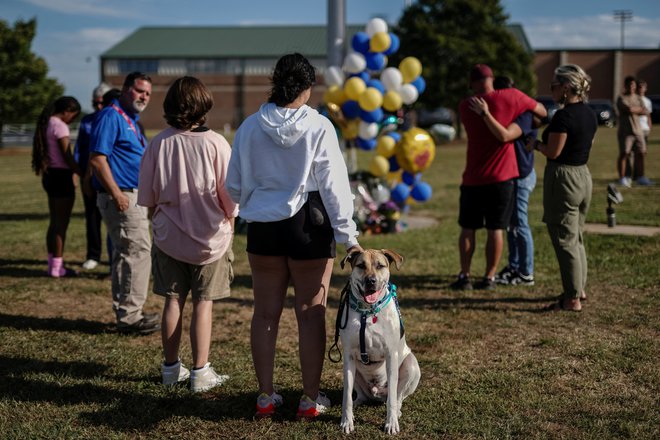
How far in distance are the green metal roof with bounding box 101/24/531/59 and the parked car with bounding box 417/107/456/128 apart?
2688cm

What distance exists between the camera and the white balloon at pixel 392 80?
989cm

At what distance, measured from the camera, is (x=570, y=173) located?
18.9 ft

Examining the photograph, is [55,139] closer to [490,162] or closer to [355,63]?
[355,63]

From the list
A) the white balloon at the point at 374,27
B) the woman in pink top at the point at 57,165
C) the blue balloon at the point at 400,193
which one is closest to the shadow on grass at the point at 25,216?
the woman in pink top at the point at 57,165

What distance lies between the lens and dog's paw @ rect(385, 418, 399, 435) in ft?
12.1

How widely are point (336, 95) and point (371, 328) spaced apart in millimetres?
6925

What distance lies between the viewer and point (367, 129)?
9.91m

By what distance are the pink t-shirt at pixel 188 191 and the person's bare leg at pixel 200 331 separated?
0.31 m

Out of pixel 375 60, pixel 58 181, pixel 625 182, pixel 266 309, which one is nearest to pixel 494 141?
pixel 266 309

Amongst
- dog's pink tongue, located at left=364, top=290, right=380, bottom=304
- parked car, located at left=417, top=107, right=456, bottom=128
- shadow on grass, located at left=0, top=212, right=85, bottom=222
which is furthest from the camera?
parked car, located at left=417, top=107, right=456, bottom=128

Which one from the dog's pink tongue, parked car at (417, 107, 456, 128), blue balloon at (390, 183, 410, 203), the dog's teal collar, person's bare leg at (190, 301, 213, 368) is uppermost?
parked car at (417, 107, 456, 128)

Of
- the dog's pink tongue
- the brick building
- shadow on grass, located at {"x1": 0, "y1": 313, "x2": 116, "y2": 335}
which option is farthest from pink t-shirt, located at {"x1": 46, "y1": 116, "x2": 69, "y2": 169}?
the brick building

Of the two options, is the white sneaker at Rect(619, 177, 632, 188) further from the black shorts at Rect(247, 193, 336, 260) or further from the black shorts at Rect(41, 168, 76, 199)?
the black shorts at Rect(247, 193, 336, 260)

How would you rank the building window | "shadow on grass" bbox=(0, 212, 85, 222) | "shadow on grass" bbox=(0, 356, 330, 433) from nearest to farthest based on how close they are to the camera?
"shadow on grass" bbox=(0, 356, 330, 433)
"shadow on grass" bbox=(0, 212, 85, 222)
the building window
